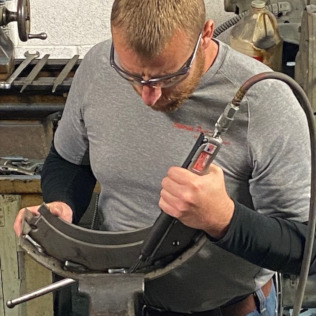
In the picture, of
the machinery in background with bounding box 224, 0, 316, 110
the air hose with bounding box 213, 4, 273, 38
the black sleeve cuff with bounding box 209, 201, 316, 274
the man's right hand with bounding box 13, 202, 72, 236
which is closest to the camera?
the black sleeve cuff with bounding box 209, 201, 316, 274

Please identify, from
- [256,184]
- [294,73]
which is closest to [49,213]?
[256,184]

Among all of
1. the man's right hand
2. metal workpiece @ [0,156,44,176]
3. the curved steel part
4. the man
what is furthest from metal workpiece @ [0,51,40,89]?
the curved steel part

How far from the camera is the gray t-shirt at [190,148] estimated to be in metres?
1.07

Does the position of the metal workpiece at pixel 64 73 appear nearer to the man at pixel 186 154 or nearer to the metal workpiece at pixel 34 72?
the metal workpiece at pixel 34 72

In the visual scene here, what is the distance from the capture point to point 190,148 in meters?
1.14

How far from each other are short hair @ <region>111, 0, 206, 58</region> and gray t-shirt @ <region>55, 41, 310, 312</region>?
133mm

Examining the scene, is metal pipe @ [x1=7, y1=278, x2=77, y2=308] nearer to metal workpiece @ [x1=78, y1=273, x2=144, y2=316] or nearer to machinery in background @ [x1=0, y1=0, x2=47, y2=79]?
metal workpiece @ [x1=78, y1=273, x2=144, y2=316]

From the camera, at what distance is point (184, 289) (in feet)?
Answer: 4.05

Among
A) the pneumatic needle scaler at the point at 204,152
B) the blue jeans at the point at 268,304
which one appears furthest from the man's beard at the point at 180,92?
the blue jeans at the point at 268,304

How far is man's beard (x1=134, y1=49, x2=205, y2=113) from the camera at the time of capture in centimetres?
107

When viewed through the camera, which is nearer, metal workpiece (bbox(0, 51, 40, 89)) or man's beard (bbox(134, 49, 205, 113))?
man's beard (bbox(134, 49, 205, 113))

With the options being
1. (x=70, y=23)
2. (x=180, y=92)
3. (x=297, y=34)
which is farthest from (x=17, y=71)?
(x=180, y=92)

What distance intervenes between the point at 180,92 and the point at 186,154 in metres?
0.11

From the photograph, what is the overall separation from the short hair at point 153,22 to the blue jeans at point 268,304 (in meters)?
0.50
